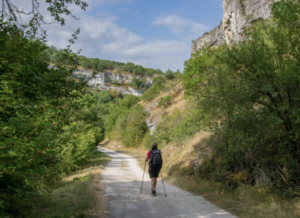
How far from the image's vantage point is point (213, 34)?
4797cm

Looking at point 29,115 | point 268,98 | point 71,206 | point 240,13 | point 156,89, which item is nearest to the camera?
point 29,115

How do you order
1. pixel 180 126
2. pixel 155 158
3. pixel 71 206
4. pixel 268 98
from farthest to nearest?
pixel 180 126, pixel 155 158, pixel 268 98, pixel 71 206

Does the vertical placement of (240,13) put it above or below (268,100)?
above

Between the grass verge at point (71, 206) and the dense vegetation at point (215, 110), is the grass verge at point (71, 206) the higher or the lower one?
the lower one

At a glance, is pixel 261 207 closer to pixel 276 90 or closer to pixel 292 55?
pixel 276 90

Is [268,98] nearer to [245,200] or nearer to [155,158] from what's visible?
[245,200]

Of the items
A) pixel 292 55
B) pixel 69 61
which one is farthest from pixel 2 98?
pixel 292 55

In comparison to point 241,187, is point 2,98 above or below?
above

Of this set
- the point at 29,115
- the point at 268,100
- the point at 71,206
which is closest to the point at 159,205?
the point at 71,206

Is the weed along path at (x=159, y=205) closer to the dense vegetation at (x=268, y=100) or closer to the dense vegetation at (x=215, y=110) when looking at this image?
the dense vegetation at (x=215, y=110)

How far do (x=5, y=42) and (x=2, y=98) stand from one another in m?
1.69

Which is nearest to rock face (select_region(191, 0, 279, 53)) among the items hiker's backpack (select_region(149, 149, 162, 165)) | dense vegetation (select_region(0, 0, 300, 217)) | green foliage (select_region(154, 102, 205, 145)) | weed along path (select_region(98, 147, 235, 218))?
green foliage (select_region(154, 102, 205, 145))

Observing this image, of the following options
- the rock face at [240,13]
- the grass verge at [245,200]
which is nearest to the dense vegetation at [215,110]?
the grass verge at [245,200]

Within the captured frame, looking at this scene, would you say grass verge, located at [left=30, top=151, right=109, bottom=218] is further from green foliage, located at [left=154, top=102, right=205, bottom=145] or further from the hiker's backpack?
green foliage, located at [left=154, top=102, right=205, bottom=145]
